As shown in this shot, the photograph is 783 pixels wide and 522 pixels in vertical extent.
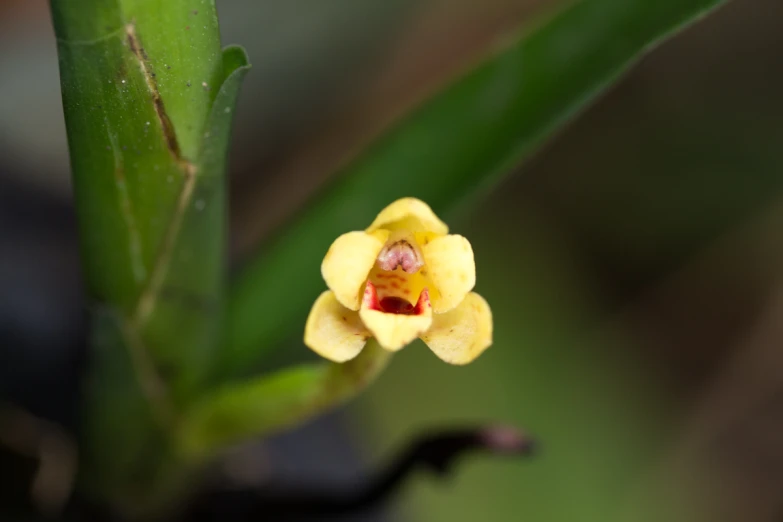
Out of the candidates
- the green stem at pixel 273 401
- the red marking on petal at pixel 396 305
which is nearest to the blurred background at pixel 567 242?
the green stem at pixel 273 401

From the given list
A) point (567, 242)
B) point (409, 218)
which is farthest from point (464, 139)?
point (567, 242)

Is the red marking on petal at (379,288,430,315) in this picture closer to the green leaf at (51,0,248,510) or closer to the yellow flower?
the yellow flower

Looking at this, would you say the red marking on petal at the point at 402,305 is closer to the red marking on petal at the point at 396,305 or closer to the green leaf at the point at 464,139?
the red marking on petal at the point at 396,305

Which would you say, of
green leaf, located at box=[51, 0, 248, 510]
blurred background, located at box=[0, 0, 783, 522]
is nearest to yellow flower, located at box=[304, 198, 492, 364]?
green leaf, located at box=[51, 0, 248, 510]

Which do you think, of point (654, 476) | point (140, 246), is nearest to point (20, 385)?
point (140, 246)

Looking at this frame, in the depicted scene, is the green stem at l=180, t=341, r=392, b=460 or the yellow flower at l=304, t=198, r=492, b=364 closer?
the yellow flower at l=304, t=198, r=492, b=364

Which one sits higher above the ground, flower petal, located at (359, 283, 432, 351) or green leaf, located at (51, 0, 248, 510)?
green leaf, located at (51, 0, 248, 510)

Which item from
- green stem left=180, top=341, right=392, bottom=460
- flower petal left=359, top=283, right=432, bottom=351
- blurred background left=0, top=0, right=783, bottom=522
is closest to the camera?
flower petal left=359, top=283, right=432, bottom=351

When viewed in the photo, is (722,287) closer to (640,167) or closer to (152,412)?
(640,167)
